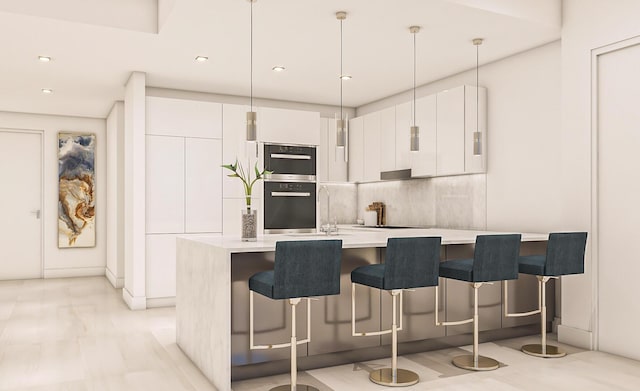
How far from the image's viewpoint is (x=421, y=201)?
6.22m

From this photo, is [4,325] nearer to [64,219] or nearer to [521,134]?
[64,219]

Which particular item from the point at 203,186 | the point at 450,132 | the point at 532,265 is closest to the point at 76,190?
the point at 203,186

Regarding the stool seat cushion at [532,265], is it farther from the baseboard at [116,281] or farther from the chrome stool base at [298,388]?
the baseboard at [116,281]

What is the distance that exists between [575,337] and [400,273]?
194 cm

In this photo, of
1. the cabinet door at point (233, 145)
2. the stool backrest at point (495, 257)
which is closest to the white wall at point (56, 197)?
the cabinet door at point (233, 145)

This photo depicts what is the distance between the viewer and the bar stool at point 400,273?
3.17 m

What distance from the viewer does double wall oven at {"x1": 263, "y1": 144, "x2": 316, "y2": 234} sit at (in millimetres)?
6227

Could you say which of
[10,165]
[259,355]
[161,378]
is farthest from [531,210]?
[10,165]

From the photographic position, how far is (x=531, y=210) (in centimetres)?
473

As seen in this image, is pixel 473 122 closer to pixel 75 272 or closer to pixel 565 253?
pixel 565 253

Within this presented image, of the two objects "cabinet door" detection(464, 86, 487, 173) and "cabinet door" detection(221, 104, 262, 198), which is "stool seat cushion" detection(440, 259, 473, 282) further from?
"cabinet door" detection(221, 104, 262, 198)

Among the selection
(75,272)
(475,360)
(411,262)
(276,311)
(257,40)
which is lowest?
(75,272)

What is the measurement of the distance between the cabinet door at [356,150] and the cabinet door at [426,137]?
120cm

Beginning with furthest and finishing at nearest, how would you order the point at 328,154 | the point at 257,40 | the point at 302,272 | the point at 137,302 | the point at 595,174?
1. the point at 328,154
2. the point at 137,302
3. the point at 257,40
4. the point at 595,174
5. the point at 302,272
